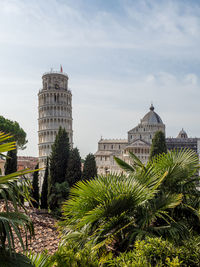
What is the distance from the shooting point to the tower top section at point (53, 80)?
207 ft

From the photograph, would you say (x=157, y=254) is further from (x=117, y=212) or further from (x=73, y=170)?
(x=73, y=170)

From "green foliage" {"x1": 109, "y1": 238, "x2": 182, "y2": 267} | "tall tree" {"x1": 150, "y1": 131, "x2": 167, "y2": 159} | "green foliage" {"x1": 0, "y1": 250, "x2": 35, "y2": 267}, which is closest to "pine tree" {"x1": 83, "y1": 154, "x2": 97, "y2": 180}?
"tall tree" {"x1": 150, "y1": 131, "x2": 167, "y2": 159}

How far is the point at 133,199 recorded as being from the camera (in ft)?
18.6

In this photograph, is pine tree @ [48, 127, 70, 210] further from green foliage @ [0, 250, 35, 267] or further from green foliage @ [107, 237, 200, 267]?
green foliage @ [0, 250, 35, 267]

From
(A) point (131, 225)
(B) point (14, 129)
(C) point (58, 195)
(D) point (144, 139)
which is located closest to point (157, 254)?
(A) point (131, 225)

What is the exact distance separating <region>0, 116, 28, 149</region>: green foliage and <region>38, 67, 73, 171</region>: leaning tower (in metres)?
4.74

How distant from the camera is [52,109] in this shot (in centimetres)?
6259

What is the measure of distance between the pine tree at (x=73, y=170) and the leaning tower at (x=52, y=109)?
43.6m

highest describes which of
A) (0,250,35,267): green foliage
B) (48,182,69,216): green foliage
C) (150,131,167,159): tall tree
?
(150,131,167,159): tall tree

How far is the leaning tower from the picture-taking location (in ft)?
202

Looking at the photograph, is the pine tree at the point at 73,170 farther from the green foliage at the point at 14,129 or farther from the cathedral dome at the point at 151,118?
the cathedral dome at the point at 151,118

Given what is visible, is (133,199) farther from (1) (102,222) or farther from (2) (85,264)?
(2) (85,264)

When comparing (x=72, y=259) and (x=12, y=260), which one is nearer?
(x=12, y=260)

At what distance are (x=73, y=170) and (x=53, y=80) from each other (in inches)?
1909
